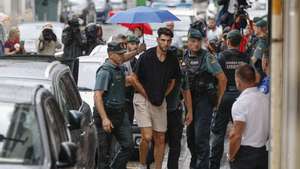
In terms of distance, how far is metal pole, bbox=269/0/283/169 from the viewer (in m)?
7.11

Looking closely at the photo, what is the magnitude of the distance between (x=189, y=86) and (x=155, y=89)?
0.59m

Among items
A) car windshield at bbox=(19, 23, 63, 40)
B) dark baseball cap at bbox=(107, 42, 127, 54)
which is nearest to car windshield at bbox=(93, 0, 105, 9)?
car windshield at bbox=(19, 23, 63, 40)

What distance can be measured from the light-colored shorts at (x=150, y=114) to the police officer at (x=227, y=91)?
0.91 meters

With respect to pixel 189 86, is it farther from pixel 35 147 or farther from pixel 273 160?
pixel 35 147

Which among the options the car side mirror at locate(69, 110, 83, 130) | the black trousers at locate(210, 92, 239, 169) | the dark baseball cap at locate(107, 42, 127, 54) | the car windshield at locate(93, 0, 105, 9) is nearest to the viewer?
the car side mirror at locate(69, 110, 83, 130)

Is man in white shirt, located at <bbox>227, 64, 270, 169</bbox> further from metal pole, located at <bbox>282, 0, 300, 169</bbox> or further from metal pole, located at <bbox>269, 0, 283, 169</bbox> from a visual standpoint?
metal pole, located at <bbox>282, 0, 300, 169</bbox>

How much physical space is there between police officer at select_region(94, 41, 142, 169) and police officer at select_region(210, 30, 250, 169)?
Answer: 142 centimetres

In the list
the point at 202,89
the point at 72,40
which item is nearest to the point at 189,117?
the point at 202,89

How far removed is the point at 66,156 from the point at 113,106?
417cm

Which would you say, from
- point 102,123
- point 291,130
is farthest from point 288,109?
point 102,123

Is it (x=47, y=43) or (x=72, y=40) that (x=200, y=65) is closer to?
(x=47, y=43)

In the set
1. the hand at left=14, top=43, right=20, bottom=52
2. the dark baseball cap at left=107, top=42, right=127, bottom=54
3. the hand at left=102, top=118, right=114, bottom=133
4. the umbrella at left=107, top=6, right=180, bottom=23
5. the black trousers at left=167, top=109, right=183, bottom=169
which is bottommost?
the black trousers at left=167, top=109, right=183, bottom=169

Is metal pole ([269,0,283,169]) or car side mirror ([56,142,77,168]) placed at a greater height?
metal pole ([269,0,283,169])

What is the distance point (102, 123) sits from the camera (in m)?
10.7
